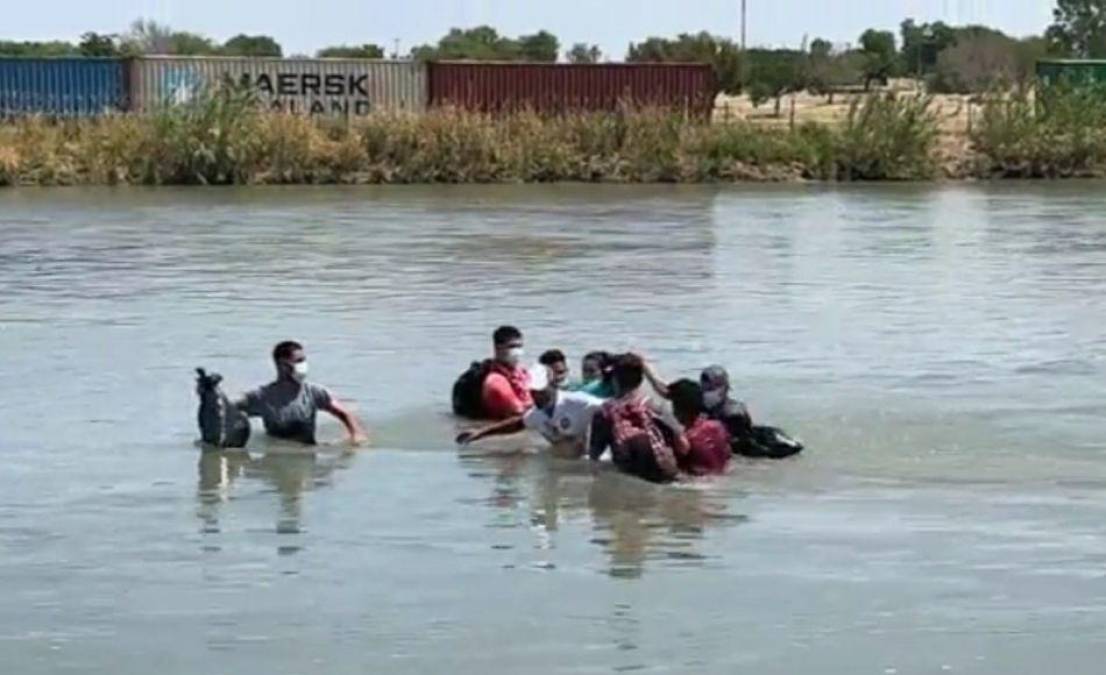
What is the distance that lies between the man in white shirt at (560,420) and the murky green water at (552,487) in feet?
0.61

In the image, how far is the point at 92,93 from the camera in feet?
216

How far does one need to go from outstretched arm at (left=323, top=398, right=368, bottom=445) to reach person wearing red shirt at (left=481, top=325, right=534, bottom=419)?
1021 mm

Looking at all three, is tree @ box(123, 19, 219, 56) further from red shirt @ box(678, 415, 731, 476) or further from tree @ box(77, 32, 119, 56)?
red shirt @ box(678, 415, 731, 476)

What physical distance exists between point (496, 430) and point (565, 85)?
49.9 metres

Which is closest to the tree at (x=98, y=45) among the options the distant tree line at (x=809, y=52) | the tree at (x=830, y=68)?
the distant tree line at (x=809, y=52)

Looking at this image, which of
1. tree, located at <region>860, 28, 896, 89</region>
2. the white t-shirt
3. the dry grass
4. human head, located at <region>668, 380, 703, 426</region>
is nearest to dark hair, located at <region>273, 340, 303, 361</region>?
the white t-shirt

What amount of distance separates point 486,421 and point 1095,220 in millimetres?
28236

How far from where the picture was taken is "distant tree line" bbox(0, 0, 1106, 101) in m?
97.8

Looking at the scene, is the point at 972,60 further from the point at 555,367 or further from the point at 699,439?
the point at 699,439

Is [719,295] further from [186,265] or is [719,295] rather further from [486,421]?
[486,421]

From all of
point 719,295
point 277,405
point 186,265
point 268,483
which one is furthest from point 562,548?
point 186,265

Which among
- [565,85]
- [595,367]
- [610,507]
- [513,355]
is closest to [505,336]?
[513,355]

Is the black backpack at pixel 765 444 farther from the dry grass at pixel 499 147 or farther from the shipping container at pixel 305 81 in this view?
the shipping container at pixel 305 81

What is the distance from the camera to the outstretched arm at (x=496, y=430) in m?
17.7
